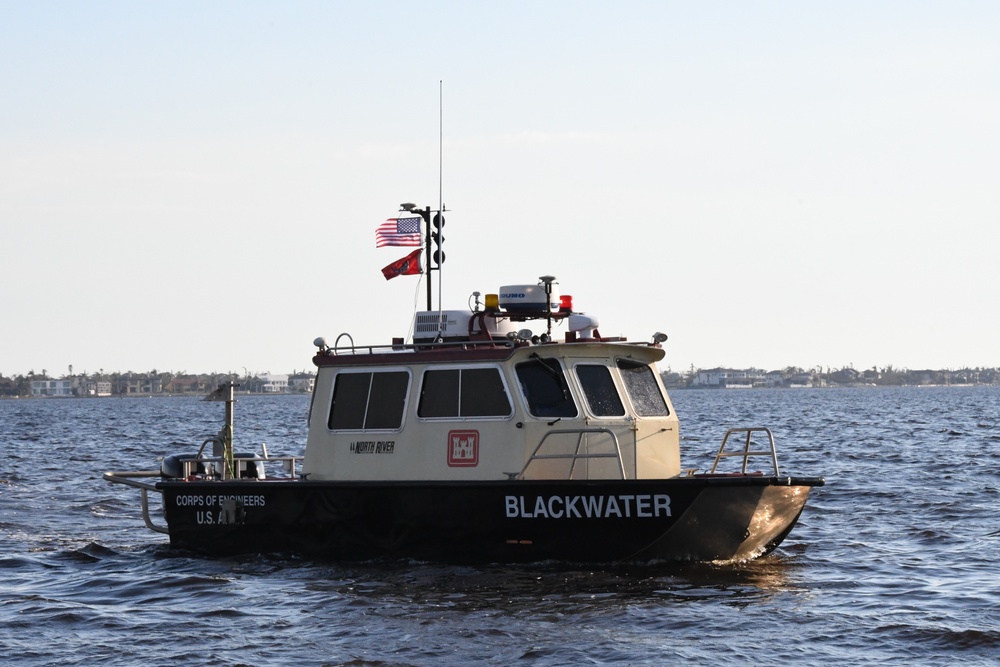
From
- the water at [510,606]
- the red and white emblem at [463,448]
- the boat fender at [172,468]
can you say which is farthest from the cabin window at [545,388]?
the boat fender at [172,468]

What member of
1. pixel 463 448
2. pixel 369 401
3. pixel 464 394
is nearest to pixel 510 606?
pixel 463 448

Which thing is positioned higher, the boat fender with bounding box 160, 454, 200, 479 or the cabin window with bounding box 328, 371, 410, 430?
the cabin window with bounding box 328, 371, 410, 430

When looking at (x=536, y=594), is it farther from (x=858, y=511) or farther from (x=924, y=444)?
(x=924, y=444)

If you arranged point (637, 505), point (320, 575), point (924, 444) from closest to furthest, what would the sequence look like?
point (637, 505) < point (320, 575) < point (924, 444)

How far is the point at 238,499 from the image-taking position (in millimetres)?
15117

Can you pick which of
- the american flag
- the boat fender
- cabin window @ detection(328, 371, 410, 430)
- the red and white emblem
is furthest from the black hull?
the american flag

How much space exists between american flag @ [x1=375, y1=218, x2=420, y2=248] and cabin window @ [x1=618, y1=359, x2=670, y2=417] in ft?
10.9

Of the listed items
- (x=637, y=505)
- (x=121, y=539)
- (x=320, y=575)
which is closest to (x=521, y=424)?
(x=637, y=505)

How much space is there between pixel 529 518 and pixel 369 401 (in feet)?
7.76

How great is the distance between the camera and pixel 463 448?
13.9m

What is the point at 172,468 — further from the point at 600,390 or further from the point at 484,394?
the point at 600,390

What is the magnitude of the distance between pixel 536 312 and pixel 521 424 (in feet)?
5.05

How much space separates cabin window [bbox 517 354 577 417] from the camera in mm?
13758

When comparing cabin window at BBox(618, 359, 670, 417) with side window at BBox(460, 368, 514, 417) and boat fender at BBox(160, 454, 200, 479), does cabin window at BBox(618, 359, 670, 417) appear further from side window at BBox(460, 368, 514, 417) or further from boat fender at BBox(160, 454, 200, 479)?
boat fender at BBox(160, 454, 200, 479)
